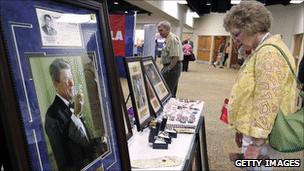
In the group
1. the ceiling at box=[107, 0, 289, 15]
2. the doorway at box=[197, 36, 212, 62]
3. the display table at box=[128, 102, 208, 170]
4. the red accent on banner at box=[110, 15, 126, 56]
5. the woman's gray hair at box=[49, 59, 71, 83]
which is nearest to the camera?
the woman's gray hair at box=[49, 59, 71, 83]

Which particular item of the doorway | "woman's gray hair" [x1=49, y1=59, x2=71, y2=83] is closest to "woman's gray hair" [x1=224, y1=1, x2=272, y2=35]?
"woman's gray hair" [x1=49, y1=59, x2=71, y2=83]

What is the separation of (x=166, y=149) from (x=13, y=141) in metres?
0.83

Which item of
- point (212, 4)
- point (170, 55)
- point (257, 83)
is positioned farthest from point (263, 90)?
point (212, 4)

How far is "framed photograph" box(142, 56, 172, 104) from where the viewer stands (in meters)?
1.71

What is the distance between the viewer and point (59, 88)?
577 millimetres

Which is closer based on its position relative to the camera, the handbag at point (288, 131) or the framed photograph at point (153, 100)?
the handbag at point (288, 131)

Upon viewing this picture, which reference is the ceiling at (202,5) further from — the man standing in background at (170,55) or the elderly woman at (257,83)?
the elderly woman at (257,83)

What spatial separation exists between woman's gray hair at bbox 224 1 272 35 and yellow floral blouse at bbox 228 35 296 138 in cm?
9

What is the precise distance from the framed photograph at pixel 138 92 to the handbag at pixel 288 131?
612 millimetres

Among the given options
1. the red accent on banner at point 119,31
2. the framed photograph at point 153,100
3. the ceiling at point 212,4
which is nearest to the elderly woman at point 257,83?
the framed photograph at point 153,100

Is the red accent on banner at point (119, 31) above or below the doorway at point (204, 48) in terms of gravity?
above

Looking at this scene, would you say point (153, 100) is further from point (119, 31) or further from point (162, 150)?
point (119, 31)

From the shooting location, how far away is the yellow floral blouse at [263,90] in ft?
4.09

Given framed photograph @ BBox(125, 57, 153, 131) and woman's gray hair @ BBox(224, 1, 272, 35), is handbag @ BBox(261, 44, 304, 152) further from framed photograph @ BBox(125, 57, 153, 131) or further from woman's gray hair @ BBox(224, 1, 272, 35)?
framed photograph @ BBox(125, 57, 153, 131)
